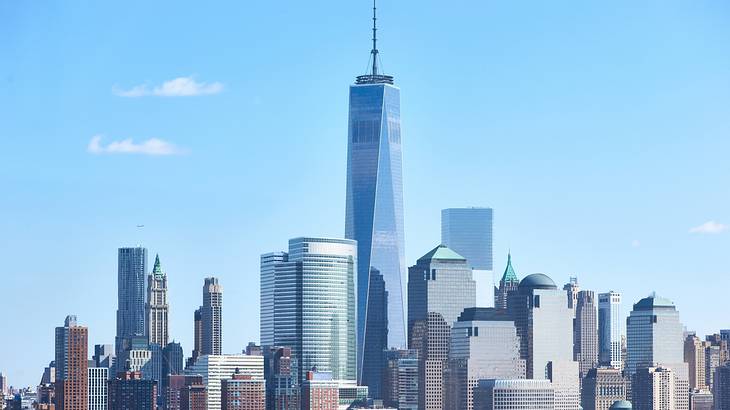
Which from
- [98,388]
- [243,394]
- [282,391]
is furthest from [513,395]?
[98,388]

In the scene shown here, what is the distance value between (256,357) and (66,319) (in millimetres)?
17723

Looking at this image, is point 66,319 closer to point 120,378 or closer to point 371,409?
point 120,378

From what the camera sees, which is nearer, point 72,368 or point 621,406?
point 72,368

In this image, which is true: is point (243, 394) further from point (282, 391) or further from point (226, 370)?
point (226, 370)

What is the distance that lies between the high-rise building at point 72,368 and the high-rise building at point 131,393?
243 centimetres

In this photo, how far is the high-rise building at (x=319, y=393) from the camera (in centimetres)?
18225

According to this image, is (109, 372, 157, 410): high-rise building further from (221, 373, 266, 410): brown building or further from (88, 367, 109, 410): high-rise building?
(221, 373, 266, 410): brown building

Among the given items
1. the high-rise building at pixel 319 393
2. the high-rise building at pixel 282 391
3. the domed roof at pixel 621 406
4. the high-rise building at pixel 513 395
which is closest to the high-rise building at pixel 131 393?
the high-rise building at pixel 282 391

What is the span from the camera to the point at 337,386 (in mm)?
192000

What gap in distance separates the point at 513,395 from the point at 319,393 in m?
15.8

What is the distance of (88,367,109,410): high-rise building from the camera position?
614 feet

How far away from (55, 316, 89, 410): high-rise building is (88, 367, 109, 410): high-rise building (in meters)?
0.90

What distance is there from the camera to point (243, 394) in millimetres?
179500

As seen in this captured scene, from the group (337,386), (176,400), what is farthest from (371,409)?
(176,400)
